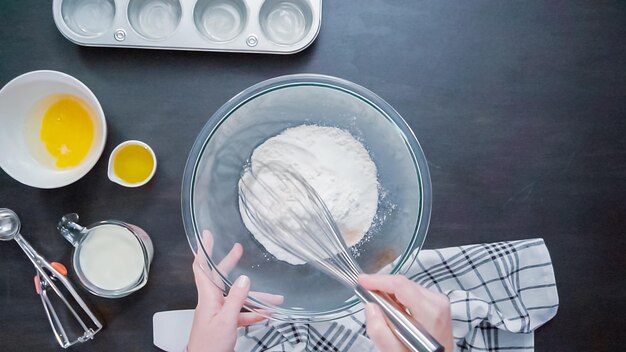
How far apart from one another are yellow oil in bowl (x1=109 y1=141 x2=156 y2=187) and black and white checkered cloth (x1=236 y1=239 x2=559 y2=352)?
305 millimetres

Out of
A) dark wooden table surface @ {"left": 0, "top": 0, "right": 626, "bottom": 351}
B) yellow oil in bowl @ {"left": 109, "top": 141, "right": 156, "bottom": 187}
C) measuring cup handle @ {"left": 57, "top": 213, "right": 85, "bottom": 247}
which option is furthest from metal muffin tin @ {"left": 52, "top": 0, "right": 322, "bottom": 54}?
measuring cup handle @ {"left": 57, "top": 213, "right": 85, "bottom": 247}

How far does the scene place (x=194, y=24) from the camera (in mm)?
838

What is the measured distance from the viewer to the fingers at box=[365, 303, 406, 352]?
617mm

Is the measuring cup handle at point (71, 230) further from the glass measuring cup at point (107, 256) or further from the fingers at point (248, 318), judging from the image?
the fingers at point (248, 318)

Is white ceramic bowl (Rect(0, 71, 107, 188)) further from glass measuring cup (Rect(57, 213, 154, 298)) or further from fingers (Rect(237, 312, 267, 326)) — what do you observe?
fingers (Rect(237, 312, 267, 326))

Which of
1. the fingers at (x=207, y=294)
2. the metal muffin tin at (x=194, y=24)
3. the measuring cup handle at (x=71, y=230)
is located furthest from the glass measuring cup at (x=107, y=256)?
the metal muffin tin at (x=194, y=24)

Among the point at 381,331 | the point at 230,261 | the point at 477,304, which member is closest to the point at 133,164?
the point at 230,261

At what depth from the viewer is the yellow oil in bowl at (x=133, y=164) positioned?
2.75 ft

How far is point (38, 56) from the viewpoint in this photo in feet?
2.86

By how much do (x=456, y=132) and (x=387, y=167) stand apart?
0.58ft

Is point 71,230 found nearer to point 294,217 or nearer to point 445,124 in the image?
point 294,217

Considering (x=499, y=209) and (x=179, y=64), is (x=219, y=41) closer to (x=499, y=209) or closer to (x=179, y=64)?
(x=179, y=64)

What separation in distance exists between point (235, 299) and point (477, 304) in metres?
0.39

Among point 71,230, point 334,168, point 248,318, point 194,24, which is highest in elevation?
point 194,24
